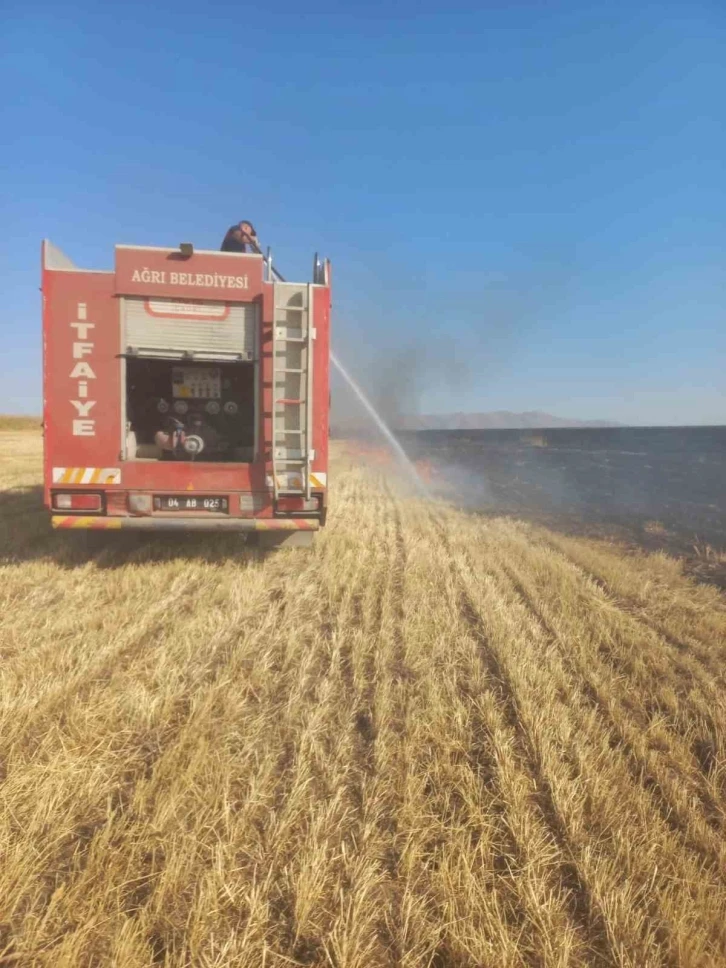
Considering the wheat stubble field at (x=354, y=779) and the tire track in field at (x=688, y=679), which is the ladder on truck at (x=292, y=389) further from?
the tire track in field at (x=688, y=679)

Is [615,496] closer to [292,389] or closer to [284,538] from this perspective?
[284,538]

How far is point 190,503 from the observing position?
232 inches

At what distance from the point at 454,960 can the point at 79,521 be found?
4951 millimetres

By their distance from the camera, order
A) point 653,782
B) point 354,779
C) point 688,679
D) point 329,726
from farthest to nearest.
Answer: point 688,679 < point 329,726 < point 653,782 < point 354,779

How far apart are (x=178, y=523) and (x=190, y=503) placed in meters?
0.25

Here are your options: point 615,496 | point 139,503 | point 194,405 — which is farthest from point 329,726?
point 615,496

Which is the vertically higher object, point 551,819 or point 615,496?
point 615,496

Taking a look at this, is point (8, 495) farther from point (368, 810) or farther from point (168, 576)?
point (368, 810)

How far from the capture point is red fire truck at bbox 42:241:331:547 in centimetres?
555

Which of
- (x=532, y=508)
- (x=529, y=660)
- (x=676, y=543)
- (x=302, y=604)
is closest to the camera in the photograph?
(x=529, y=660)

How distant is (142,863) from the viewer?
7.08 ft

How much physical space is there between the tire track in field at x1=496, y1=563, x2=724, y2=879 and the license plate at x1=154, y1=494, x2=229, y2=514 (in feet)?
11.1

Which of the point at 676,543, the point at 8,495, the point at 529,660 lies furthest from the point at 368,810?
the point at 8,495

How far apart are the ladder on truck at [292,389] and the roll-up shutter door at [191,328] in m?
0.30
